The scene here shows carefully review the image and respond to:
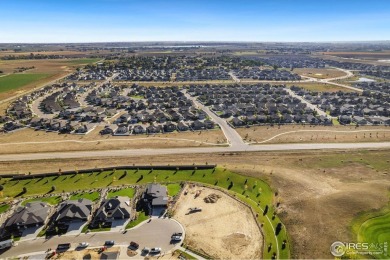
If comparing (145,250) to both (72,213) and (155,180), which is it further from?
(155,180)

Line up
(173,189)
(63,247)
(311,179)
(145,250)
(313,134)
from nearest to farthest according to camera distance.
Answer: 1. (145,250)
2. (63,247)
3. (173,189)
4. (311,179)
5. (313,134)

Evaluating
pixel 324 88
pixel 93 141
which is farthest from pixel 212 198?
pixel 324 88

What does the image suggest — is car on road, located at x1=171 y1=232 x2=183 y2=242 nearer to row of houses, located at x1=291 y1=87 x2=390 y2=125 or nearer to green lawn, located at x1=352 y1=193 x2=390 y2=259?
green lawn, located at x1=352 y1=193 x2=390 y2=259

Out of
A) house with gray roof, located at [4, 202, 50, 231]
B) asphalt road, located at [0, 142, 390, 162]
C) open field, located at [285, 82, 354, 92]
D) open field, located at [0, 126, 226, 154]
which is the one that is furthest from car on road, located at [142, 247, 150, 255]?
open field, located at [285, 82, 354, 92]

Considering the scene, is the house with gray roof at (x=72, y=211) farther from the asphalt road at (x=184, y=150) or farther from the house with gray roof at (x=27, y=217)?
the asphalt road at (x=184, y=150)

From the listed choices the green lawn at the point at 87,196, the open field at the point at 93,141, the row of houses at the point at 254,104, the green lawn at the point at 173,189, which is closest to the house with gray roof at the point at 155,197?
the green lawn at the point at 173,189
